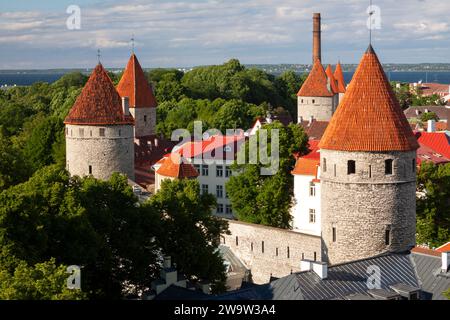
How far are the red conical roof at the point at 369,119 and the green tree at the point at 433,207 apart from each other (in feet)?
19.2

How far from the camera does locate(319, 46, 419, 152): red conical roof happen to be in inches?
1059

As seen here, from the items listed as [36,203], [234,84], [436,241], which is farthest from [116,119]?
[234,84]

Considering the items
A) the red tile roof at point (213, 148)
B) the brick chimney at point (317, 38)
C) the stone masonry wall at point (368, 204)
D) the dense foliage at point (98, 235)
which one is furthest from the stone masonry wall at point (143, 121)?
the brick chimney at point (317, 38)

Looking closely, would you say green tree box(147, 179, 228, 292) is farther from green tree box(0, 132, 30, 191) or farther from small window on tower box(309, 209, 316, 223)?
small window on tower box(309, 209, 316, 223)

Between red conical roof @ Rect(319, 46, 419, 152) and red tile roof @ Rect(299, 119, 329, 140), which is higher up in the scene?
red conical roof @ Rect(319, 46, 419, 152)

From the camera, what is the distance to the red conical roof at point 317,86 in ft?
217

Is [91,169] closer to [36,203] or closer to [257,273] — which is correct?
[257,273]

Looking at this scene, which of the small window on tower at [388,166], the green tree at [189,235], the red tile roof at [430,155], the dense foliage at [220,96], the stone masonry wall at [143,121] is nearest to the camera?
the green tree at [189,235]

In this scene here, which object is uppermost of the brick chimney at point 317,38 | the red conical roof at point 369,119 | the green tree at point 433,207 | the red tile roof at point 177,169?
the brick chimney at point 317,38

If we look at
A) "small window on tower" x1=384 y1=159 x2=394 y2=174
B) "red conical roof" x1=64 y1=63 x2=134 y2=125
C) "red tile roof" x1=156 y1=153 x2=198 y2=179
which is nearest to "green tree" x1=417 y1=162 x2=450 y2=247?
"small window on tower" x1=384 y1=159 x2=394 y2=174

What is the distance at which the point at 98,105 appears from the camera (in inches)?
1583

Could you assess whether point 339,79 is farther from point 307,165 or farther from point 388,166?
point 388,166

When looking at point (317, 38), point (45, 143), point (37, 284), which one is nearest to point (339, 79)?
point (317, 38)

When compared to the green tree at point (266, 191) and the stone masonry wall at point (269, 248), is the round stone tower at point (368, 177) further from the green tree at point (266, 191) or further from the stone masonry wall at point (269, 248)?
the green tree at point (266, 191)
